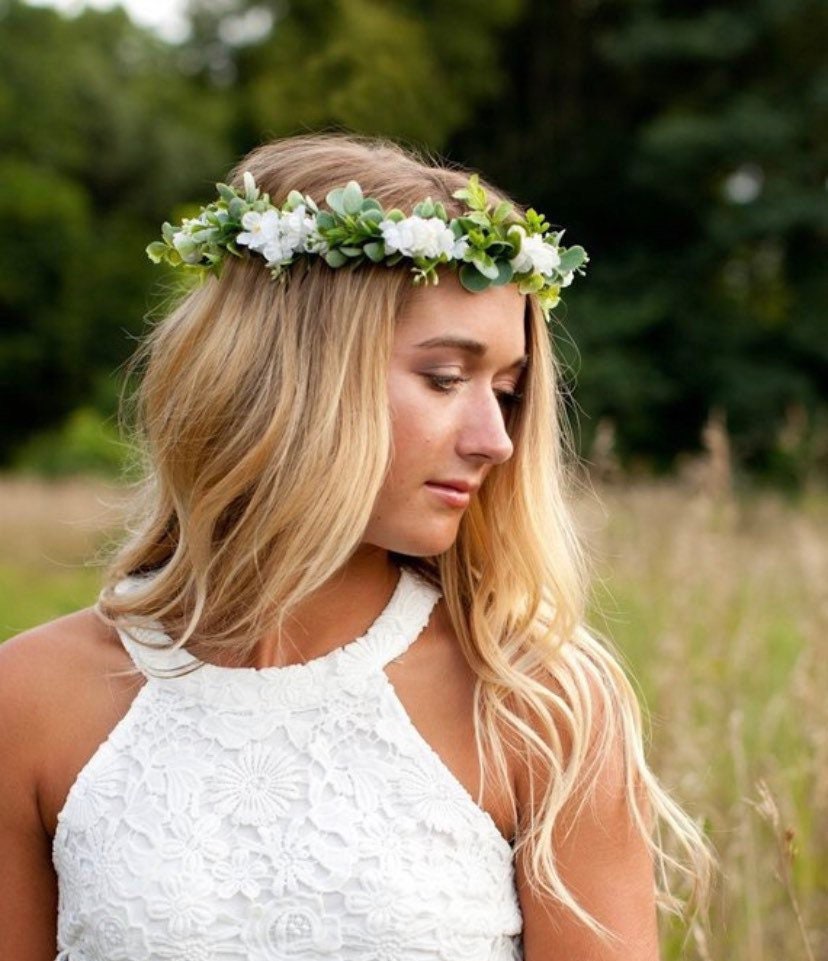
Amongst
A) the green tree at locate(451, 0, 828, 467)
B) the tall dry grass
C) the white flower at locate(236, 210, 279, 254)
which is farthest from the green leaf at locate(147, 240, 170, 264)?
the green tree at locate(451, 0, 828, 467)

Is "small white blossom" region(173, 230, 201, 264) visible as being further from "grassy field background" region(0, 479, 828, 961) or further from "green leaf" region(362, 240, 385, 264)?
"grassy field background" region(0, 479, 828, 961)

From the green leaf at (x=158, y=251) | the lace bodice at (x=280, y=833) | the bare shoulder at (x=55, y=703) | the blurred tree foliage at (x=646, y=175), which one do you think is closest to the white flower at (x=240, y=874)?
the lace bodice at (x=280, y=833)

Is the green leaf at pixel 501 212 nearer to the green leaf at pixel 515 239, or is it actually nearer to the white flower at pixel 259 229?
the green leaf at pixel 515 239

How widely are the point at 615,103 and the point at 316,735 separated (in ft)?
75.6

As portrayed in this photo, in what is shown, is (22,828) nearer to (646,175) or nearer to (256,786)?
(256,786)

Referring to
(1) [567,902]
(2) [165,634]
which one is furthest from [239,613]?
(1) [567,902]

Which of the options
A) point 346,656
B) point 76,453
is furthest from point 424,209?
point 76,453

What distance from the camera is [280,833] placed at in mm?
1924

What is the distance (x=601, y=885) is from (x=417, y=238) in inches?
33.6

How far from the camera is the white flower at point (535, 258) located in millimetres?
2014

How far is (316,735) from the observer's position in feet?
6.56

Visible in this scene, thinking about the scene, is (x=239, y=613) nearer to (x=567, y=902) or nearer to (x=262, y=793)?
(x=262, y=793)

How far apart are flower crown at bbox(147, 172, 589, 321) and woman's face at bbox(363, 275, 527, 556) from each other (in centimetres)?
4

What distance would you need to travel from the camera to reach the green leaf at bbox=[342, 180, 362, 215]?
6.52 ft
